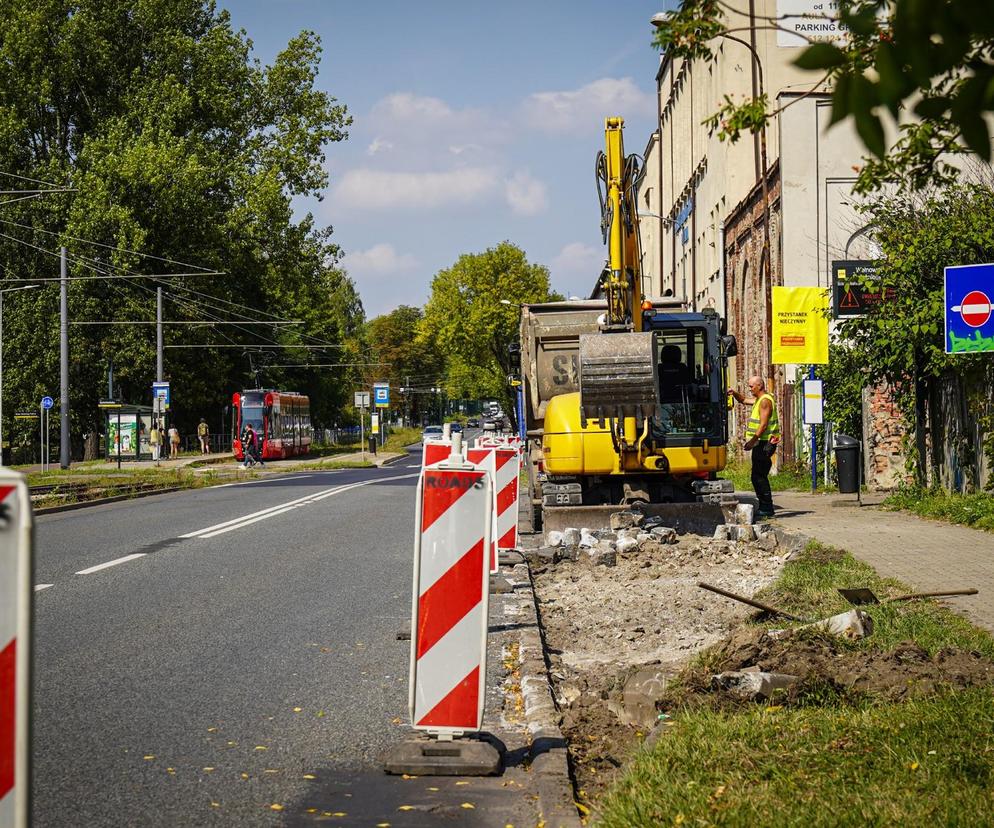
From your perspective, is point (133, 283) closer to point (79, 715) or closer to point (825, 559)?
point (825, 559)

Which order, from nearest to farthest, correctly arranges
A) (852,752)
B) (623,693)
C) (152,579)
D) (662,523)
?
(852,752), (623,693), (152,579), (662,523)

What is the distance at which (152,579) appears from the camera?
41.1ft

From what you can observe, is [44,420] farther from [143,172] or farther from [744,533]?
[744,533]

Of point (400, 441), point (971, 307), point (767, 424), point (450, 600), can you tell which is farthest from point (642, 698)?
point (400, 441)

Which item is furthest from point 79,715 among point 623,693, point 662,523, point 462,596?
point 662,523

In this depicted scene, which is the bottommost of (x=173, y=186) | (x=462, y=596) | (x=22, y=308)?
(x=462, y=596)

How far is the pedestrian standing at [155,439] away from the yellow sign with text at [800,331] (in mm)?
30095

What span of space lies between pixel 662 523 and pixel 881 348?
264 inches

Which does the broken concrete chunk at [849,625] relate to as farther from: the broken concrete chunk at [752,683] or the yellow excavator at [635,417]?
the yellow excavator at [635,417]

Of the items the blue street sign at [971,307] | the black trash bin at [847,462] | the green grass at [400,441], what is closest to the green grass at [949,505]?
the black trash bin at [847,462]

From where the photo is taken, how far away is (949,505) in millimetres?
18219

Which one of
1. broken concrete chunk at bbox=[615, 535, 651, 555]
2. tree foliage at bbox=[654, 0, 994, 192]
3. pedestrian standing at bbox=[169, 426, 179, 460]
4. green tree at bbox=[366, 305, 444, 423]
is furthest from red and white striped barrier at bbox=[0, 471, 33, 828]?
green tree at bbox=[366, 305, 444, 423]

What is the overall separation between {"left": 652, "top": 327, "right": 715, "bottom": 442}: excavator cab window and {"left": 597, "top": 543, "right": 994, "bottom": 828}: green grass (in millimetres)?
11917

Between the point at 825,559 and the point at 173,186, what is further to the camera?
the point at 173,186
